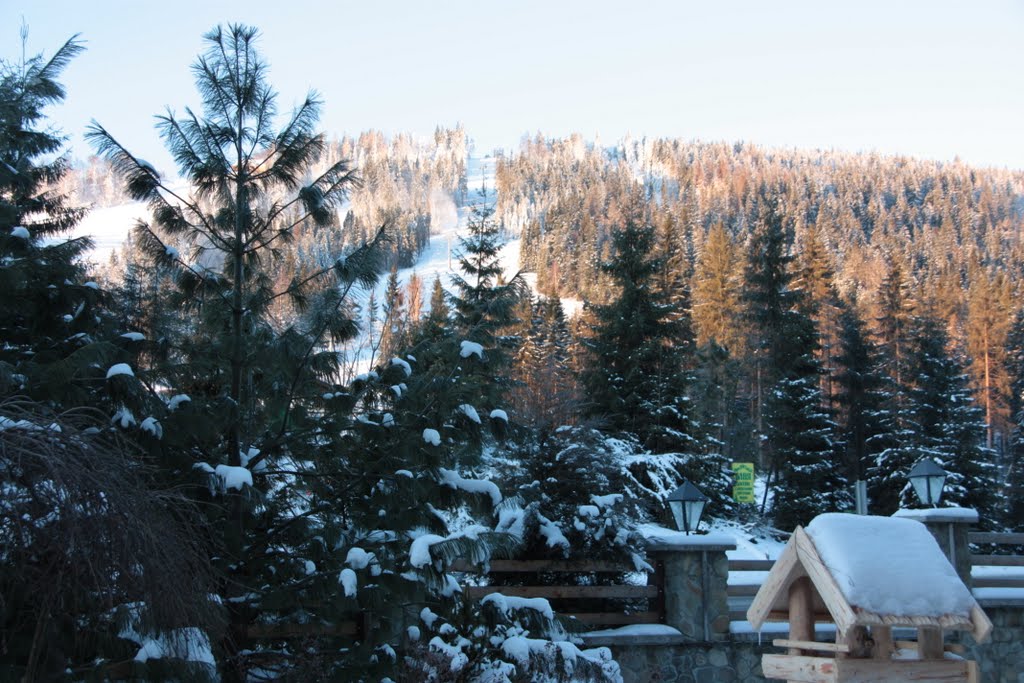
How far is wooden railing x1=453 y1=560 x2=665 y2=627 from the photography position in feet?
29.1

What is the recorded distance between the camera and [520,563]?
906 cm

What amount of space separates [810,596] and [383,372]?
424 cm

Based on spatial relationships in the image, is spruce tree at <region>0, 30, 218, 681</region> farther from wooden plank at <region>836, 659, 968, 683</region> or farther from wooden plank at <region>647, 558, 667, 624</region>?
wooden plank at <region>647, 558, 667, 624</region>

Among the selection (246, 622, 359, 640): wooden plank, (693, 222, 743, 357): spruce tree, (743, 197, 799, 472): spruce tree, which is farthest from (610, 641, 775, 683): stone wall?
(693, 222, 743, 357): spruce tree

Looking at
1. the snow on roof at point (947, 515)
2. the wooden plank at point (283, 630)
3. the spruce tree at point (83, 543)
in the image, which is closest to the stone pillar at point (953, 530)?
the snow on roof at point (947, 515)

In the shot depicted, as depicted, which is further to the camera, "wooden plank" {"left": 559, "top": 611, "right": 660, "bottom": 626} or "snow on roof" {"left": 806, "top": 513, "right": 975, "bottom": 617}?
"wooden plank" {"left": 559, "top": 611, "right": 660, "bottom": 626}

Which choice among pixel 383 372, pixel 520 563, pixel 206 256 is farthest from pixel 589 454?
pixel 206 256

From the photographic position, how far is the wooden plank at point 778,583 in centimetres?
408

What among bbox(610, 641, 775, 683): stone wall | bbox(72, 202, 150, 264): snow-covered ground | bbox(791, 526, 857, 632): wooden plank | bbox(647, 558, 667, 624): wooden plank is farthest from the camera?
bbox(72, 202, 150, 264): snow-covered ground

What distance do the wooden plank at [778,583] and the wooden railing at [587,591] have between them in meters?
4.75

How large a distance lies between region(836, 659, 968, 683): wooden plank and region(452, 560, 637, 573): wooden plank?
5418 millimetres

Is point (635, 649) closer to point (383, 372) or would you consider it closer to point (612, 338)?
point (383, 372)

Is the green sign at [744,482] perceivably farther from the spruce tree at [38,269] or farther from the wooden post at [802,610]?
the wooden post at [802,610]

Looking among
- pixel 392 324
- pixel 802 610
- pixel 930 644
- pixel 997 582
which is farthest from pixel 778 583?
pixel 392 324
